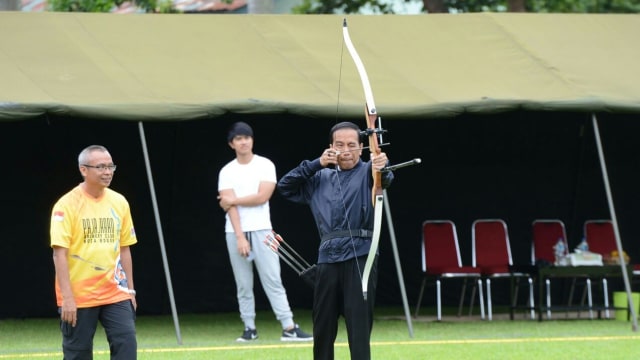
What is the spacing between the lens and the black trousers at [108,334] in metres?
6.86

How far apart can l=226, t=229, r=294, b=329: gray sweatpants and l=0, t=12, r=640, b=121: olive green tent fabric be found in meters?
1.11

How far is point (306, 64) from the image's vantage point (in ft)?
38.1

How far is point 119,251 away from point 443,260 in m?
6.49

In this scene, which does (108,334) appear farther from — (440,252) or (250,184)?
(440,252)

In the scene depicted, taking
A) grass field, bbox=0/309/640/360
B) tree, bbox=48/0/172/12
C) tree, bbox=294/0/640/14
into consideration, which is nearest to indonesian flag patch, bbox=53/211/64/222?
grass field, bbox=0/309/640/360

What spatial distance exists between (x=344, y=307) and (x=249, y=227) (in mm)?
3722

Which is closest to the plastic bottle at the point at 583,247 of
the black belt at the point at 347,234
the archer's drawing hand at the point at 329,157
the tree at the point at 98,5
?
the black belt at the point at 347,234

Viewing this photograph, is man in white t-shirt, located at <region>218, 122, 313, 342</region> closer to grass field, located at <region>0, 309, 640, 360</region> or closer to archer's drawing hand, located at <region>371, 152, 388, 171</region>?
grass field, located at <region>0, 309, 640, 360</region>

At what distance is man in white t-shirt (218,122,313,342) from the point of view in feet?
34.5

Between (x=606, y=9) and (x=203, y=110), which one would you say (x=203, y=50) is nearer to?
(x=203, y=110)

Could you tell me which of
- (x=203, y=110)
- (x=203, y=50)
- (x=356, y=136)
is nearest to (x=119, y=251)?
(x=356, y=136)

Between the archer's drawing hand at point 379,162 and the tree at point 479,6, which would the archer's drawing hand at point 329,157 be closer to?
the archer's drawing hand at point 379,162

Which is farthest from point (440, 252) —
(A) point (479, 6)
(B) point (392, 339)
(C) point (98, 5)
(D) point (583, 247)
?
(C) point (98, 5)

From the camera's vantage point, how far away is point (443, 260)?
13156 millimetres
